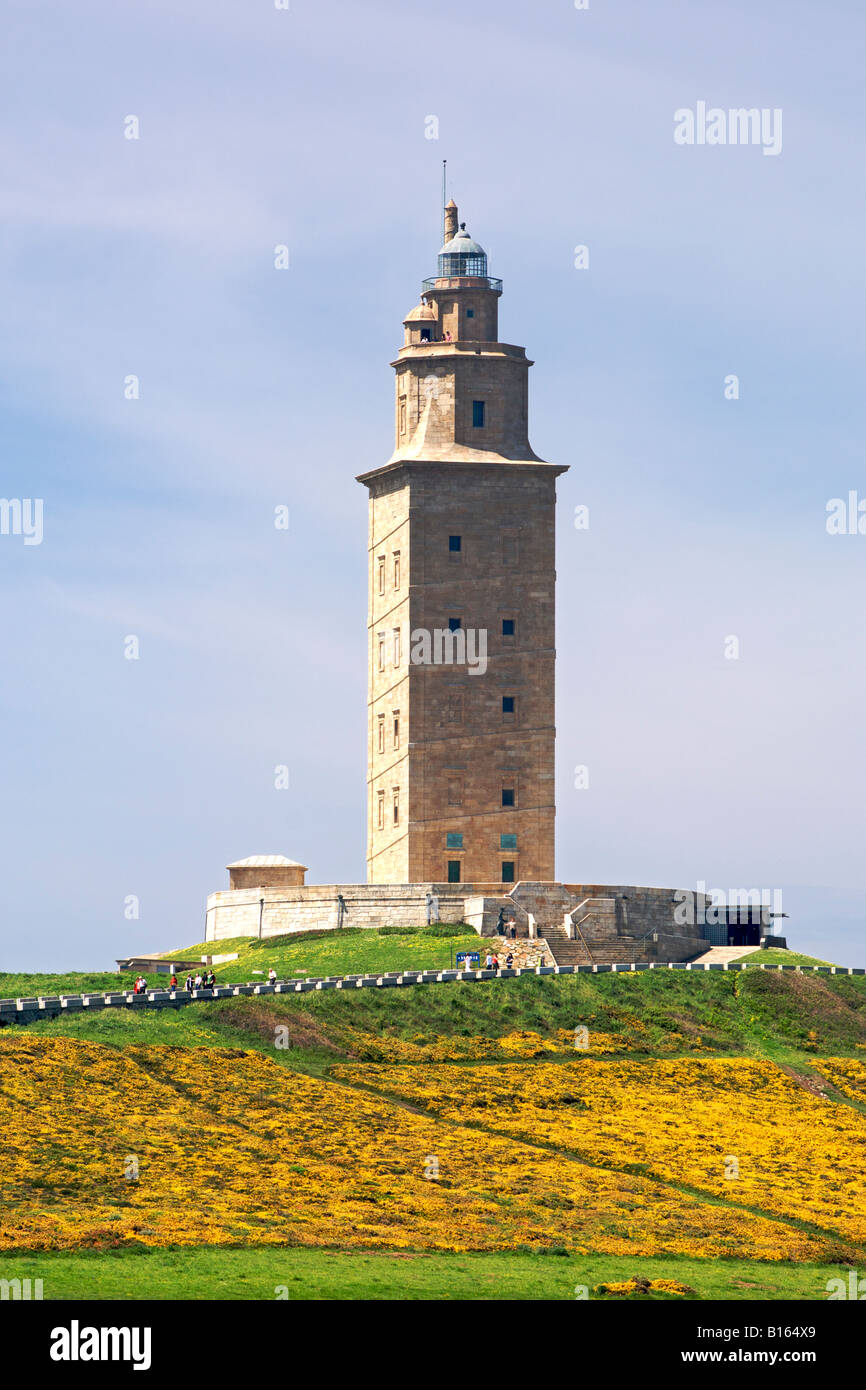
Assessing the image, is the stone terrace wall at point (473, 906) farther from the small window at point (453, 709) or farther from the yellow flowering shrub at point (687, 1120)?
the yellow flowering shrub at point (687, 1120)

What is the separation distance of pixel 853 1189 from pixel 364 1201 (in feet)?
47.8

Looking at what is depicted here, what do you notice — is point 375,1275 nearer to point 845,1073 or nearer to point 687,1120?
point 687,1120

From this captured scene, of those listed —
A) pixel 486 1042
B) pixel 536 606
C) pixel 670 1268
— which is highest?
pixel 536 606

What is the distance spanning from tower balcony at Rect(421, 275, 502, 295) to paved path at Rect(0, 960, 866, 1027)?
3523cm

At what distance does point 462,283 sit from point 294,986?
1645 inches

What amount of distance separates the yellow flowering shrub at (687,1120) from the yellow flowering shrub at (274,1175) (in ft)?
4.16

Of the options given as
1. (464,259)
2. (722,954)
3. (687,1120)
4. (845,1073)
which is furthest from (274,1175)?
(464,259)

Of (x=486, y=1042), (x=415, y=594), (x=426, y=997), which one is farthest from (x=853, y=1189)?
(x=415, y=594)

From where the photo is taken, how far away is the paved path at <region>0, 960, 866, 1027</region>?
70.9 meters

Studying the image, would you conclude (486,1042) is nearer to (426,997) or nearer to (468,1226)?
(426,997)

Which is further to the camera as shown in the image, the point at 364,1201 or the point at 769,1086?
the point at 769,1086

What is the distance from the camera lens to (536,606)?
10100 cm
